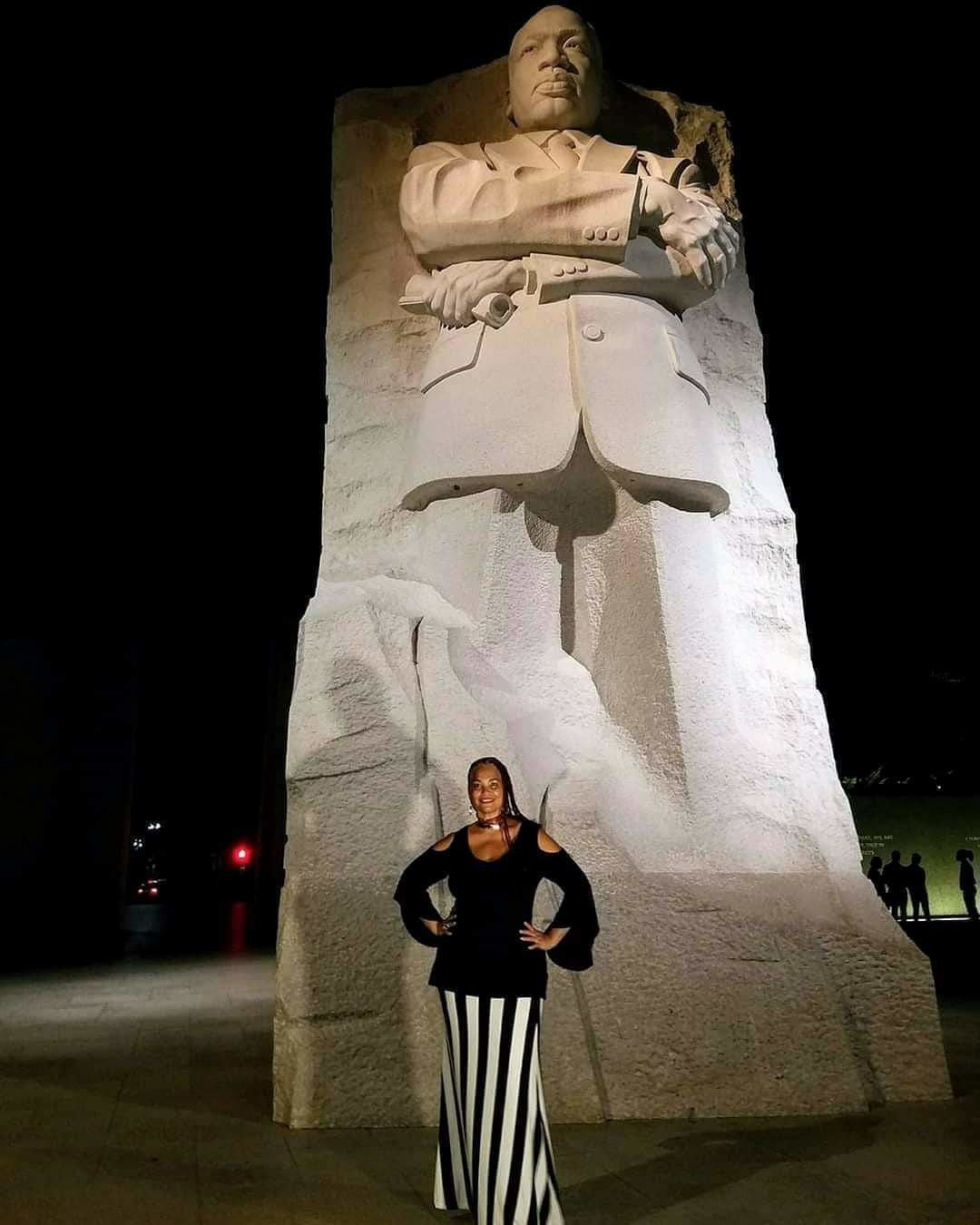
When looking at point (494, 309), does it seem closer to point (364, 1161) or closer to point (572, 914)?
point (572, 914)

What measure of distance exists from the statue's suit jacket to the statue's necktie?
0.19 m

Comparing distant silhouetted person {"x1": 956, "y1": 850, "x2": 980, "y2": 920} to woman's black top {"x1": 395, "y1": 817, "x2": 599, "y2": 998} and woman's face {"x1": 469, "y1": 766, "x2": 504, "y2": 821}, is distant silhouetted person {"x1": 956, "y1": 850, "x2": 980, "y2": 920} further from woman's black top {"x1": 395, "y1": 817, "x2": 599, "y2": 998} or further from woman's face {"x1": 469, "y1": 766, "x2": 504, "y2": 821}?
woman's face {"x1": 469, "y1": 766, "x2": 504, "y2": 821}

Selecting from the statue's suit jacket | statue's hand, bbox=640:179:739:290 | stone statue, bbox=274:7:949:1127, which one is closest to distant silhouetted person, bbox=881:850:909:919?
stone statue, bbox=274:7:949:1127

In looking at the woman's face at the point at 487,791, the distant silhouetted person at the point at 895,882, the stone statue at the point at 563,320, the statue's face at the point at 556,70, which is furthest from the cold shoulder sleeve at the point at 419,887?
the distant silhouetted person at the point at 895,882

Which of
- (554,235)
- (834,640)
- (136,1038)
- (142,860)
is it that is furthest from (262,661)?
(142,860)

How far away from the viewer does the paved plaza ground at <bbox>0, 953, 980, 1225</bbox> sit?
7.76 feet

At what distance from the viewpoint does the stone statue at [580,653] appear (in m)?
3.23

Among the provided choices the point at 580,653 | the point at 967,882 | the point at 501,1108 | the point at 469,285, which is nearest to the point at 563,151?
the point at 469,285

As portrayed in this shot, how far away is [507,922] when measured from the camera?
223 centimetres

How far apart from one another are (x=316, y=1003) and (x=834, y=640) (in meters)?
5.98

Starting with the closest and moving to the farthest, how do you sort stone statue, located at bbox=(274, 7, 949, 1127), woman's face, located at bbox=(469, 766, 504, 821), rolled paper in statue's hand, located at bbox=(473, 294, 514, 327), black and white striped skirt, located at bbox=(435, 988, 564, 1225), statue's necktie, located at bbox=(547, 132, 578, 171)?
black and white striped skirt, located at bbox=(435, 988, 564, 1225) → woman's face, located at bbox=(469, 766, 504, 821) → stone statue, located at bbox=(274, 7, 949, 1127) → rolled paper in statue's hand, located at bbox=(473, 294, 514, 327) → statue's necktie, located at bbox=(547, 132, 578, 171)

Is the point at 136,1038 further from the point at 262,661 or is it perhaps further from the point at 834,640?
the point at 262,661

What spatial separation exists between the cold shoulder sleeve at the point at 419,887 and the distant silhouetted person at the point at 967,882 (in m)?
8.16

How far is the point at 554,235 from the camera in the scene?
389cm
